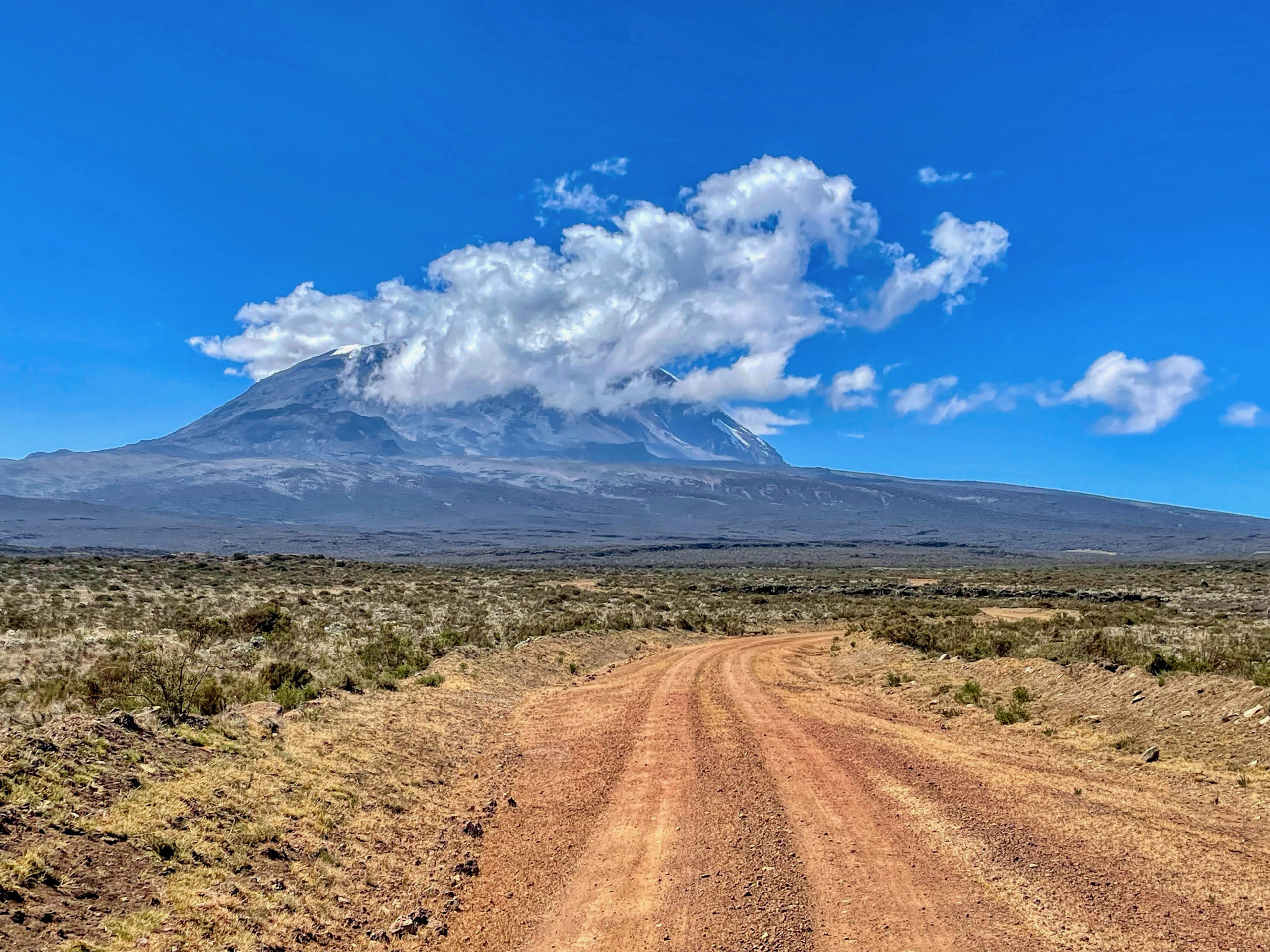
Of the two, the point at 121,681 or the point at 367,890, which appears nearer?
the point at 367,890

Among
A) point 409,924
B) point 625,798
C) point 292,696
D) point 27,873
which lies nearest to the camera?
point 27,873

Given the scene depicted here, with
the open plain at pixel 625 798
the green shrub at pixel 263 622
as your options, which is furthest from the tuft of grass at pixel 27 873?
the green shrub at pixel 263 622

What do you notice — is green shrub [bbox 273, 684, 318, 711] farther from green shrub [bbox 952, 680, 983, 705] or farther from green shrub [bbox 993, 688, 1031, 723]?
green shrub [bbox 952, 680, 983, 705]

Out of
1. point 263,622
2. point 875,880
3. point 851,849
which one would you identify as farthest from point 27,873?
point 263,622

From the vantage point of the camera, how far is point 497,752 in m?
12.1

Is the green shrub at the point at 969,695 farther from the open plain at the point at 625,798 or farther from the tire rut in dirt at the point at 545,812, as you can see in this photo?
the tire rut in dirt at the point at 545,812

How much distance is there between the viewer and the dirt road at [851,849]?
5980 mm

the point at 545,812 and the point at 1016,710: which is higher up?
the point at 1016,710

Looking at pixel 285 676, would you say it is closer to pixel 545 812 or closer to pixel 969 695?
pixel 545 812

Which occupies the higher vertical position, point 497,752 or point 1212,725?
point 1212,725

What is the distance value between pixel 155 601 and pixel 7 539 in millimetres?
181513

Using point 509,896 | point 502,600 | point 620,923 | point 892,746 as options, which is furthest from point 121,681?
point 502,600

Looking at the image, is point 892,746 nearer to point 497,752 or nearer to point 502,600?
point 497,752

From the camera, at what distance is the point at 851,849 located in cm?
758
